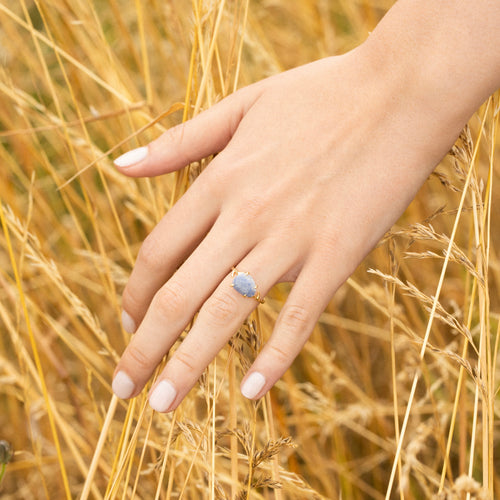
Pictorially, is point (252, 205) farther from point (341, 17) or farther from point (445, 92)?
point (341, 17)

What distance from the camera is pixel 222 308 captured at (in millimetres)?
733

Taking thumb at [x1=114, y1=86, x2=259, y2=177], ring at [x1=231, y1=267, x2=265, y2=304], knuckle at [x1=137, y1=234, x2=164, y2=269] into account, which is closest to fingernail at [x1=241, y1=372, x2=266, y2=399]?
ring at [x1=231, y1=267, x2=265, y2=304]

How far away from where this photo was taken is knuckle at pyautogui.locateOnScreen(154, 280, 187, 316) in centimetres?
75

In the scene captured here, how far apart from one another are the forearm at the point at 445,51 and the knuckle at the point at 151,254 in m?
0.41

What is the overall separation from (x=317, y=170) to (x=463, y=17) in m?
0.26

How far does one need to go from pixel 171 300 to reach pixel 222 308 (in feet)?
0.25

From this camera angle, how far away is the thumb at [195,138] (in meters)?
0.80

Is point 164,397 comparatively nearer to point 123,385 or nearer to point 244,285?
point 123,385

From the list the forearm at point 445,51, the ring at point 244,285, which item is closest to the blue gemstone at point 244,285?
the ring at point 244,285

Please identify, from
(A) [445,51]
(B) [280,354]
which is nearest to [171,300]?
(B) [280,354]

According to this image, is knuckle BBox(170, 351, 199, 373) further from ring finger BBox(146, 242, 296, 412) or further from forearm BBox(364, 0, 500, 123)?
forearm BBox(364, 0, 500, 123)

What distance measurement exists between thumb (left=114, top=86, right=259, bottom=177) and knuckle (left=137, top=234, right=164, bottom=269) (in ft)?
0.35

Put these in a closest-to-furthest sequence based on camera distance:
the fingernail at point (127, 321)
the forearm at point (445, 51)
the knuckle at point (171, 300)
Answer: the forearm at point (445, 51) → the knuckle at point (171, 300) → the fingernail at point (127, 321)

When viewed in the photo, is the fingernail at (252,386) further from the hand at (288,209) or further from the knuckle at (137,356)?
the knuckle at (137,356)
